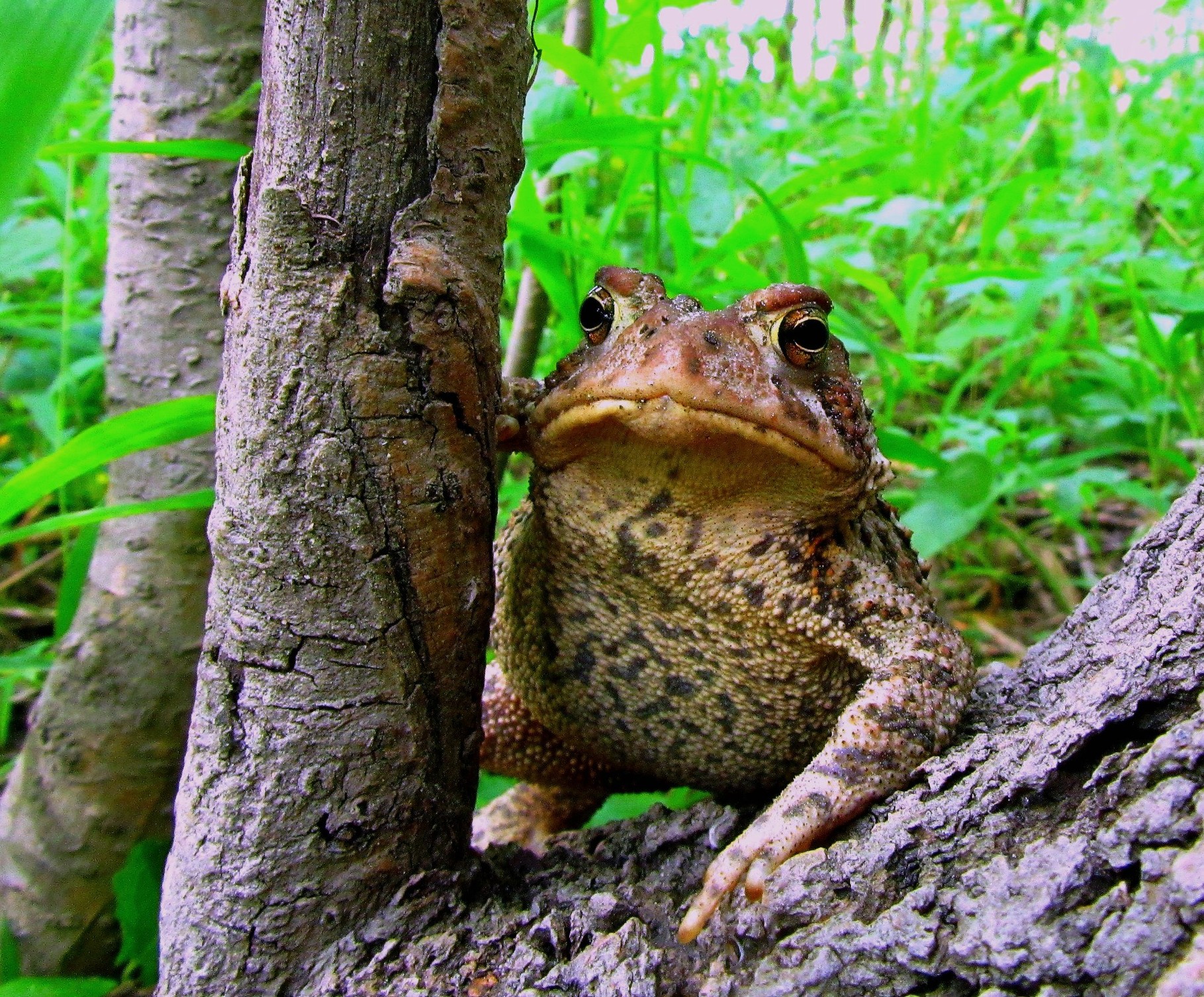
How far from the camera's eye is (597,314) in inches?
60.0

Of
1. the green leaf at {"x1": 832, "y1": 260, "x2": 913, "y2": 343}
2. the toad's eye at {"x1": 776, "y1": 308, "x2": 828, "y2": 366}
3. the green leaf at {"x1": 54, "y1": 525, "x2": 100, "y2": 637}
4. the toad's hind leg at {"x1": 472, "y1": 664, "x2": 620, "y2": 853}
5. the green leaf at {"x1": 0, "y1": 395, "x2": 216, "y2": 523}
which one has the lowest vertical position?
the toad's hind leg at {"x1": 472, "y1": 664, "x2": 620, "y2": 853}

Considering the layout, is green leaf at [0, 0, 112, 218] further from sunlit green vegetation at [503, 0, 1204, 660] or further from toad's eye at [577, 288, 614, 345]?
sunlit green vegetation at [503, 0, 1204, 660]

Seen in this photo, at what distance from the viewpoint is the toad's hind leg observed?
1864mm

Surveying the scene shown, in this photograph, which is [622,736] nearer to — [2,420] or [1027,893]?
[1027,893]

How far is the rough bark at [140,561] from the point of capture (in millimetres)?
2053

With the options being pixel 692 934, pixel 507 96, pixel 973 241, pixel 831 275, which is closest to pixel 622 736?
pixel 692 934

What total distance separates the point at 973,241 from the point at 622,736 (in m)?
3.33

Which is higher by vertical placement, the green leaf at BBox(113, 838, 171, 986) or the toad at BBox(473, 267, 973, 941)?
the toad at BBox(473, 267, 973, 941)

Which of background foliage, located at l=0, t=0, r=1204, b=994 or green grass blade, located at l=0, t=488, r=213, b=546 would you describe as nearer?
green grass blade, located at l=0, t=488, r=213, b=546

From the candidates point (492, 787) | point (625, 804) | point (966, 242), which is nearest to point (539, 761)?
point (625, 804)

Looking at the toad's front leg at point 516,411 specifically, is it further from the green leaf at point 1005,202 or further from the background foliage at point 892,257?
the green leaf at point 1005,202

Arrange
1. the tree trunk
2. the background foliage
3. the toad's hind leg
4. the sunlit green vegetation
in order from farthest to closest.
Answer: the sunlit green vegetation
the background foliage
the toad's hind leg
the tree trunk

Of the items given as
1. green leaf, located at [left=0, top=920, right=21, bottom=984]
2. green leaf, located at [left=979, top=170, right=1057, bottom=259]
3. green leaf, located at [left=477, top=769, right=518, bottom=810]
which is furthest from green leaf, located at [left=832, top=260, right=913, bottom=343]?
green leaf, located at [left=0, top=920, right=21, bottom=984]

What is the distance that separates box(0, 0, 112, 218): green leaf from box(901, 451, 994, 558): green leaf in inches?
80.7
